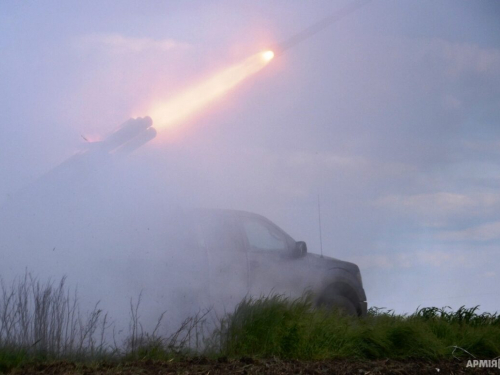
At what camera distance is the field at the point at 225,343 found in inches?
237

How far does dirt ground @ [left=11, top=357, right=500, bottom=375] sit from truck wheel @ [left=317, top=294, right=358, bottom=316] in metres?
2.11

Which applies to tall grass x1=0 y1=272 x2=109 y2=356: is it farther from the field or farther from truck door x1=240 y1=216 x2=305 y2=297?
truck door x1=240 y1=216 x2=305 y2=297

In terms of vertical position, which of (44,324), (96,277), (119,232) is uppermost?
(119,232)

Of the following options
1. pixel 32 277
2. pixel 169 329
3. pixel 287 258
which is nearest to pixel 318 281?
pixel 287 258

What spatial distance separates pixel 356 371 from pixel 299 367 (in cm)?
55

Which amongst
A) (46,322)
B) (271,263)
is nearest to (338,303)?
(271,263)

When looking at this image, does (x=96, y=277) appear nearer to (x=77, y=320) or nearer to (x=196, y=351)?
(x=77, y=320)

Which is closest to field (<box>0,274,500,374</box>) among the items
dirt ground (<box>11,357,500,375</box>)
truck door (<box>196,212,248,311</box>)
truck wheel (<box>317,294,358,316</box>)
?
dirt ground (<box>11,357,500,375</box>)

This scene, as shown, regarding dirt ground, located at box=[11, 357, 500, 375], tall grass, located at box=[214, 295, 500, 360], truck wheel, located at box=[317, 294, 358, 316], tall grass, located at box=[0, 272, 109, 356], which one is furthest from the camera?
truck wheel, located at box=[317, 294, 358, 316]

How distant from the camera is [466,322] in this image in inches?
427

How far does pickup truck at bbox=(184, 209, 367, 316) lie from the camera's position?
27.1ft

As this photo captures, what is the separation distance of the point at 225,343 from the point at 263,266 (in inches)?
70.0

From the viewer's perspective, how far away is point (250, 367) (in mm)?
5918

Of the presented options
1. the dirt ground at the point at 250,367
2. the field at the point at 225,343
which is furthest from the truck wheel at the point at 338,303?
the dirt ground at the point at 250,367
